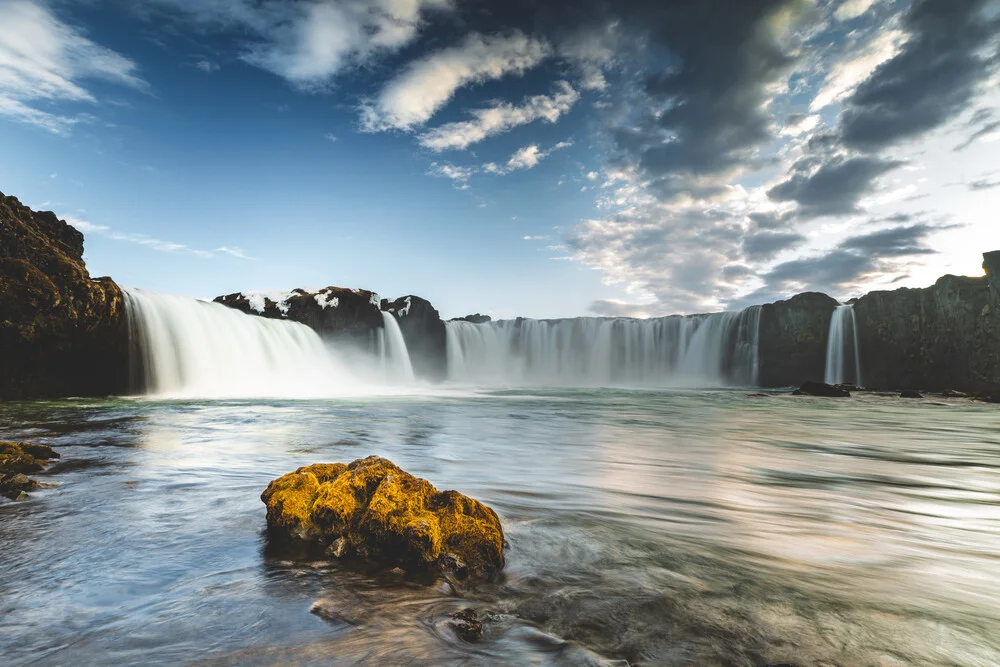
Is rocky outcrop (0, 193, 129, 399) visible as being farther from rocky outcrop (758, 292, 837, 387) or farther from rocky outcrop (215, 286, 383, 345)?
rocky outcrop (758, 292, 837, 387)

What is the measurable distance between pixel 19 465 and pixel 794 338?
2164 inches

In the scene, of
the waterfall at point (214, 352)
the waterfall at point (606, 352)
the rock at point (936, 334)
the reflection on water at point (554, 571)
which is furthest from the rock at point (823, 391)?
the waterfall at point (214, 352)

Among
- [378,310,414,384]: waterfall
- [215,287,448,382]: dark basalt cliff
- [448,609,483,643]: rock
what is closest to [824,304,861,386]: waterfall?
[378,310,414,384]: waterfall

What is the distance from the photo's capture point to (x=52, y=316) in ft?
61.3

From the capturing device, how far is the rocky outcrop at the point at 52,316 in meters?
18.0

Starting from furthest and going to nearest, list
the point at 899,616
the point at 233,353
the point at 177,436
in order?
the point at 233,353 → the point at 177,436 → the point at 899,616

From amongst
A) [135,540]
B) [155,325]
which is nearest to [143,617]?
[135,540]

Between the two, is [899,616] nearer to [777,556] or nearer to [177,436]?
[777,556]

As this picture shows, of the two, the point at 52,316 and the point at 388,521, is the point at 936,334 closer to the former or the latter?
the point at 388,521

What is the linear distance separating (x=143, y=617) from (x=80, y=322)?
2306cm

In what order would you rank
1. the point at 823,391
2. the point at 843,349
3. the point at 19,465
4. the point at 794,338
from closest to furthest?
the point at 19,465, the point at 823,391, the point at 843,349, the point at 794,338

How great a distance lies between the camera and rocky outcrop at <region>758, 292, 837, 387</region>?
46.8 m

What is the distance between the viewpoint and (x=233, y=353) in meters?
28.0

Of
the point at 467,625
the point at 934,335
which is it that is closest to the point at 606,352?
the point at 934,335
